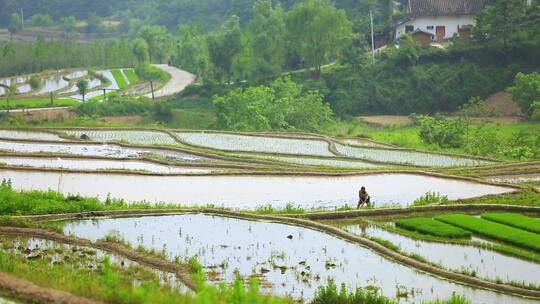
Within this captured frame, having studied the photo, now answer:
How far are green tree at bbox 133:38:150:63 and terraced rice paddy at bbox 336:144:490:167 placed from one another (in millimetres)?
34874

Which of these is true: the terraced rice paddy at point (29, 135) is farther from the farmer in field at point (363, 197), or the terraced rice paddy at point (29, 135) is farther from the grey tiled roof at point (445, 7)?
the grey tiled roof at point (445, 7)

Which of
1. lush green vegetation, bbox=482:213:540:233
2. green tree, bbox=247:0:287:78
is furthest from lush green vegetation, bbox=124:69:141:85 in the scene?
lush green vegetation, bbox=482:213:540:233

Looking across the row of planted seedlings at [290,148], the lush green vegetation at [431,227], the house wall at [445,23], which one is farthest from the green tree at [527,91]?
the lush green vegetation at [431,227]

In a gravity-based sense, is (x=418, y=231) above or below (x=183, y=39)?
below

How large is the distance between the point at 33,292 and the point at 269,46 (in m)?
38.1

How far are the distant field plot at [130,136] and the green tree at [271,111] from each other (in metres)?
6.37

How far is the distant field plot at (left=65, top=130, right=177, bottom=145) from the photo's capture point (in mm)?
30484

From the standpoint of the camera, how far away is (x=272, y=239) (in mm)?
17109

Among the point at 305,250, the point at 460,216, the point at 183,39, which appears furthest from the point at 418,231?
the point at 183,39

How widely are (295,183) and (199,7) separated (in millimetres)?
57369

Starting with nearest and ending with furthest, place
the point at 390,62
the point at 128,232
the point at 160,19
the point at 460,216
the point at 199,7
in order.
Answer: the point at 128,232 → the point at 460,216 → the point at 390,62 → the point at 199,7 → the point at 160,19

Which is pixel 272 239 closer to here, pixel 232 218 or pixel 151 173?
pixel 232 218

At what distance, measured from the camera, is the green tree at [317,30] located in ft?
155

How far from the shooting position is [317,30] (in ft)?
156
